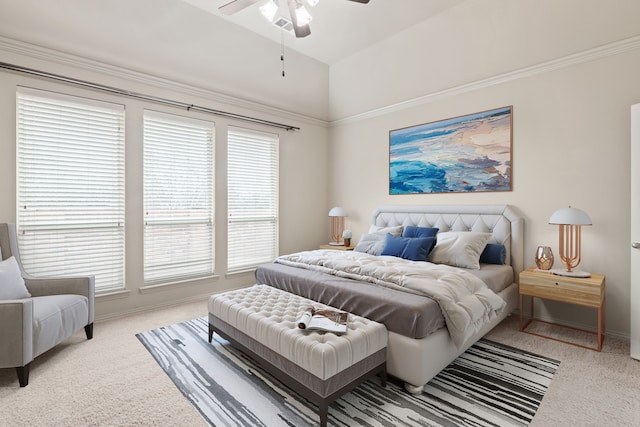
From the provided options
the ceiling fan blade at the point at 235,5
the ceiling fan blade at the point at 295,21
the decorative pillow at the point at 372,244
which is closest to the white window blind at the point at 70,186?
the ceiling fan blade at the point at 235,5

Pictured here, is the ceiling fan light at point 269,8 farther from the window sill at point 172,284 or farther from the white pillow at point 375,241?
the window sill at point 172,284

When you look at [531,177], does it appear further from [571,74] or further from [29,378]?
[29,378]

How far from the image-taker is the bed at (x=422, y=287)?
6.91 feet

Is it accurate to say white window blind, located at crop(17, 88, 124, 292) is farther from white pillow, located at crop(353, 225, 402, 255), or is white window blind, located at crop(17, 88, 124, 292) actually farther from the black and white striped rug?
white pillow, located at crop(353, 225, 402, 255)

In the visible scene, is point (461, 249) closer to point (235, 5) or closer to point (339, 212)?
point (339, 212)

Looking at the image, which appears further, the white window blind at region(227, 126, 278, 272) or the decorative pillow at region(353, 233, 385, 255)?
the white window blind at region(227, 126, 278, 272)

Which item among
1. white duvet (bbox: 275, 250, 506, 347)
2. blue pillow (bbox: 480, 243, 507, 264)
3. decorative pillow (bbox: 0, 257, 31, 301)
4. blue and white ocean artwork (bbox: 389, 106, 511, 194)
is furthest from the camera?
blue and white ocean artwork (bbox: 389, 106, 511, 194)

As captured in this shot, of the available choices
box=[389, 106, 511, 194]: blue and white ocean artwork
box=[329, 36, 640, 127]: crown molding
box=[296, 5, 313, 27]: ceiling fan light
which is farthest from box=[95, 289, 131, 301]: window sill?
box=[329, 36, 640, 127]: crown molding

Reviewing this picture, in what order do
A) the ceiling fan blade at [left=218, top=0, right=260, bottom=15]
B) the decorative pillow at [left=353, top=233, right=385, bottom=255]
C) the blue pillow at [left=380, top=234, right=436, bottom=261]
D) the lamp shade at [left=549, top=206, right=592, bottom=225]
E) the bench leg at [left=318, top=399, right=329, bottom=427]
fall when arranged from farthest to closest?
the decorative pillow at [left=353, top=233, right=385, bottom=255] → the blue pillow at [left=380, top=234, right=436, bottom=261] → the lamp shade at [left=549, top=206, right=592, bottom=225] → the ceiling fan blade at [left=218, top=0, right=260, bottom=15] → the bench leg at [left=318, top=399, right=329, bottom=427]

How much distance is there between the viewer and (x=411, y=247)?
3.44 m

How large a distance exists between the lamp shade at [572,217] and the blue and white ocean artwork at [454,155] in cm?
75

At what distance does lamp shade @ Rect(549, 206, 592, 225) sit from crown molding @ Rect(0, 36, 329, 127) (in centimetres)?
387

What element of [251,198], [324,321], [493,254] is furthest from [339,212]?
[324,321]

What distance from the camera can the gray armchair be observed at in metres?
2.09
